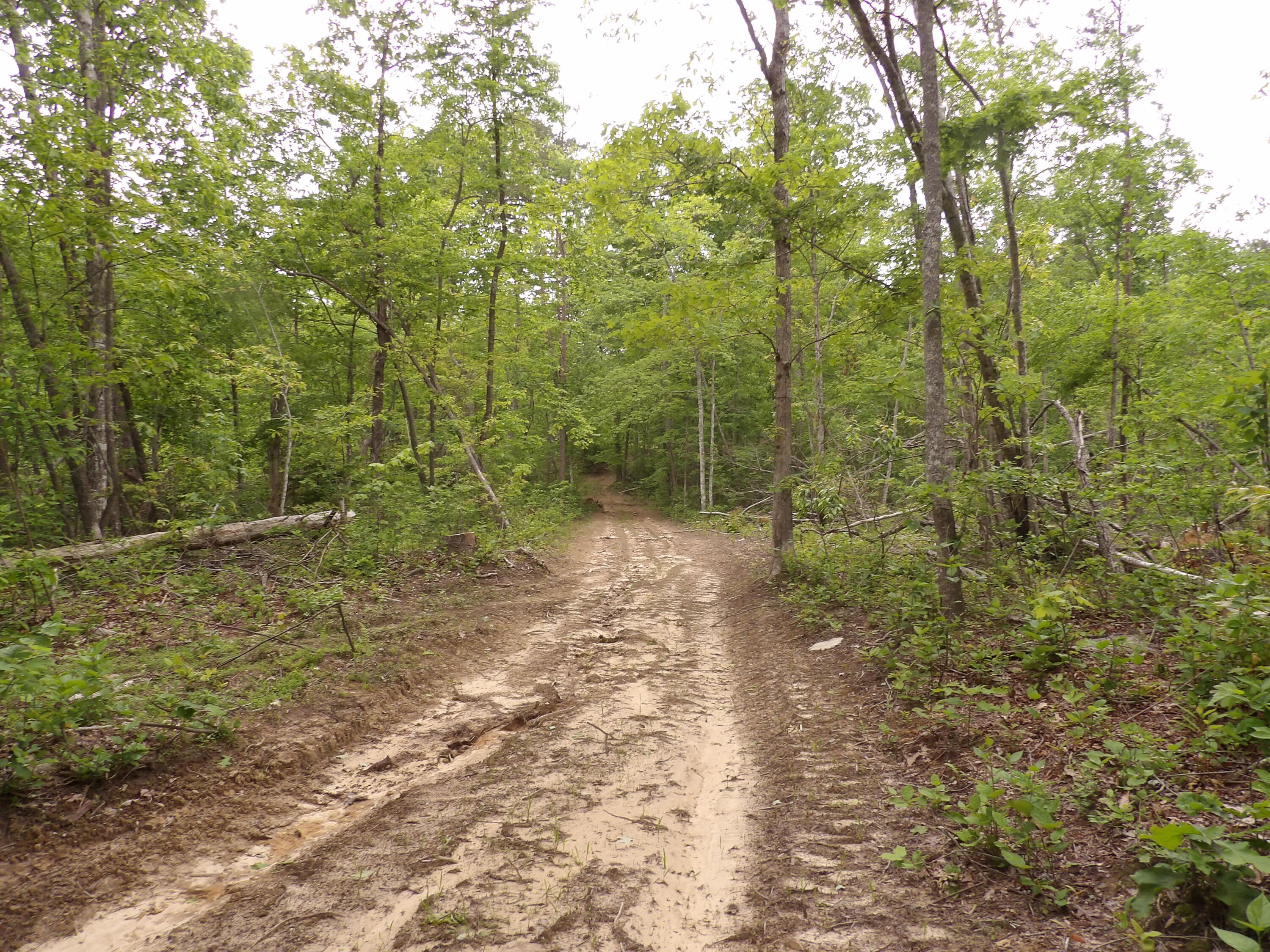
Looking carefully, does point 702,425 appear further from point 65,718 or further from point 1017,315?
point 65,718

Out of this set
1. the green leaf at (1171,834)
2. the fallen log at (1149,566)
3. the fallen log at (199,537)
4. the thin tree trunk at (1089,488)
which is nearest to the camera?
the green leaf at (1171,834)

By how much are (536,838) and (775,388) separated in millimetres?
10026

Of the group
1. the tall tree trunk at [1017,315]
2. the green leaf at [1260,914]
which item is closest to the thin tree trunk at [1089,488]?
the tall tree trunk at [1017,315]

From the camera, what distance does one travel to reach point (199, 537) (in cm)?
920

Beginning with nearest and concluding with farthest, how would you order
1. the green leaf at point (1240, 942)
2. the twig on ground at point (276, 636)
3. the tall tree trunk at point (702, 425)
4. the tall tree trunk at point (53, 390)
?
the green leaf at point (1240, 942), the twig on ground at point (276, 636), the tall tree trunk at point (53, 390), the tall tree trunk at point (702, 425)

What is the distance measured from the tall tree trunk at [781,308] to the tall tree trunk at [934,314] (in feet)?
9.71

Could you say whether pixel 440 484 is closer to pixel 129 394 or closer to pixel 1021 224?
pixel 129 394

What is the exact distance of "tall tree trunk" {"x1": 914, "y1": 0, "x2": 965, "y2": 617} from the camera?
5770mm

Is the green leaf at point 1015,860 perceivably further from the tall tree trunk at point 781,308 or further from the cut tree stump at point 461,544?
the cut tree stump at point 461,544

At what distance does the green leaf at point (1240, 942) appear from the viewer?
6.02ft

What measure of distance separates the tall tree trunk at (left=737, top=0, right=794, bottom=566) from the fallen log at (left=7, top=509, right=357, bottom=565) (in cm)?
817

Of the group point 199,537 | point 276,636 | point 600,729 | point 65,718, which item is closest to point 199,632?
point 276,636

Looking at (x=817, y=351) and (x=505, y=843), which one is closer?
(x=505, y=843)

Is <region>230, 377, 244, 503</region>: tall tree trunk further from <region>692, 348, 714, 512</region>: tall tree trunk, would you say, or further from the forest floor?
<region>692, 348, 714, 512</region>: tall tree trunk
